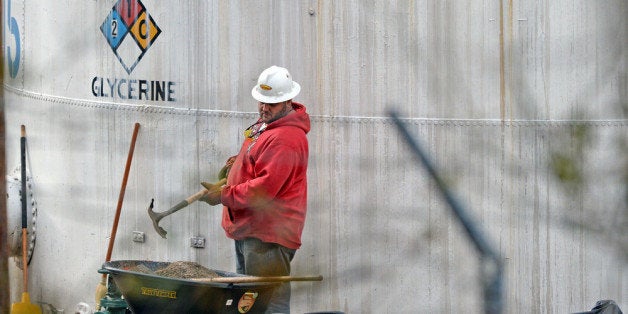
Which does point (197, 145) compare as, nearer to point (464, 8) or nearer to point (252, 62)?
point (252, 62)

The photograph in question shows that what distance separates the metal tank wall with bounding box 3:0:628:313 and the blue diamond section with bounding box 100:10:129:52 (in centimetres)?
3

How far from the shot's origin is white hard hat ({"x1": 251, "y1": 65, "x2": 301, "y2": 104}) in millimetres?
6715

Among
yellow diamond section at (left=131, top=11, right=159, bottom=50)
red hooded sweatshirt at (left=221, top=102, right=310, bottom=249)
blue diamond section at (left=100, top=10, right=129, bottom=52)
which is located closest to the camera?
red hooded sweatshirt at (left=221, top=102, right=310, bottom=249)

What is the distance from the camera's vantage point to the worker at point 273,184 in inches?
257

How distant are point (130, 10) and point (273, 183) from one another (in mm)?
1883

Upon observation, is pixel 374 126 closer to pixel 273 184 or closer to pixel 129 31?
pixel 273 184

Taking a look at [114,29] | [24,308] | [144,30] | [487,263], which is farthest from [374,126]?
[24,308]

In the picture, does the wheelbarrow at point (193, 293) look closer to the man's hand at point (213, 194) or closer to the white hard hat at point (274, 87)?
the man's hand at point (213, 194)

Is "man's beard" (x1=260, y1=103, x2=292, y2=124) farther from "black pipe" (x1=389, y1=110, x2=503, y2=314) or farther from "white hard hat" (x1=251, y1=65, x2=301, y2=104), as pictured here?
"black pipe" (x1=389, y1=110, x2=503, y2=314)

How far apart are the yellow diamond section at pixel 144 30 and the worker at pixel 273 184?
1.08 meters

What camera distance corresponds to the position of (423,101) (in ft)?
22.6

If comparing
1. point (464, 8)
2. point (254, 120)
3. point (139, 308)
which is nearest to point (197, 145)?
point (254, 120)

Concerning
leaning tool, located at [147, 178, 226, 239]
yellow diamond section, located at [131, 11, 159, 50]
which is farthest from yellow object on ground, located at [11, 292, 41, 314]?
yellow diamond section, located at [131, 11, 159, 50]

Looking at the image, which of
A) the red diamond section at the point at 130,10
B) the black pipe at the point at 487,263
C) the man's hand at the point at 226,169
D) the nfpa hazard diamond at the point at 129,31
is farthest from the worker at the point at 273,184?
the red diamond section at the point at 130,10
